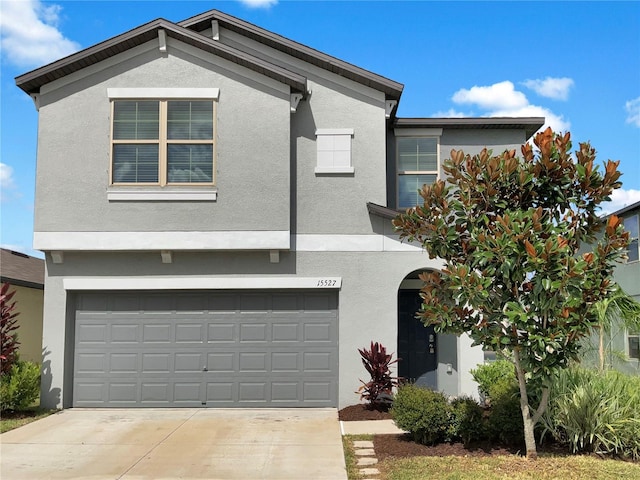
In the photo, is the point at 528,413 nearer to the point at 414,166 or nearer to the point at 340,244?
the point at 340,244

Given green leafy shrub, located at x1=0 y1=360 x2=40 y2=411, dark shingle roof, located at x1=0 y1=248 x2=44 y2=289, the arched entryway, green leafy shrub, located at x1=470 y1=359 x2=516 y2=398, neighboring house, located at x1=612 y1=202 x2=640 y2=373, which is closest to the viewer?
green leafy shrub, located at x1=470 y1=359 x2=516 y2=398

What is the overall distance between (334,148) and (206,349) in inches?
196

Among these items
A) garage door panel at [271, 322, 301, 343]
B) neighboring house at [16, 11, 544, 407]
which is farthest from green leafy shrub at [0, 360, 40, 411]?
garage door panel at [271, 322, 301, 343]

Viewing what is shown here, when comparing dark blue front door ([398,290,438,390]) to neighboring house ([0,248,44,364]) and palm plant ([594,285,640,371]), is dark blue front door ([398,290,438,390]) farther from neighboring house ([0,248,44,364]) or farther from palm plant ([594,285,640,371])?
neighboring house ([0,248,44,364])

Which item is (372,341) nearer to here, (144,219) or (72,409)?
(144,219)

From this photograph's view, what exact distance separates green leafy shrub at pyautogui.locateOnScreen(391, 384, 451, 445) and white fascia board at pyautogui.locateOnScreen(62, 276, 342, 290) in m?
3.91

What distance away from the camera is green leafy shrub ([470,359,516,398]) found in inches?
475

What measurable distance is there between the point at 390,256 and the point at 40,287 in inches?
425

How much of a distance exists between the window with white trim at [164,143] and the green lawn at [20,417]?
187 inches

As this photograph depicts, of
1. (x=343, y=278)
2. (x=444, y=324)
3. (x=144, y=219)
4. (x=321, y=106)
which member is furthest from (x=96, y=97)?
(x=444, y=324)

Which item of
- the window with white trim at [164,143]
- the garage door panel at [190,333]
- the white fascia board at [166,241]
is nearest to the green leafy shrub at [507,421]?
the white fascia board at [166,241]

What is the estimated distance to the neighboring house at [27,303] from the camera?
1788 cm

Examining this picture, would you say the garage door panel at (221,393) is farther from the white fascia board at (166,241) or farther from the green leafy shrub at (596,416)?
the green leafy shrub at (596,416)

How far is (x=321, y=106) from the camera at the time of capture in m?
13.9
